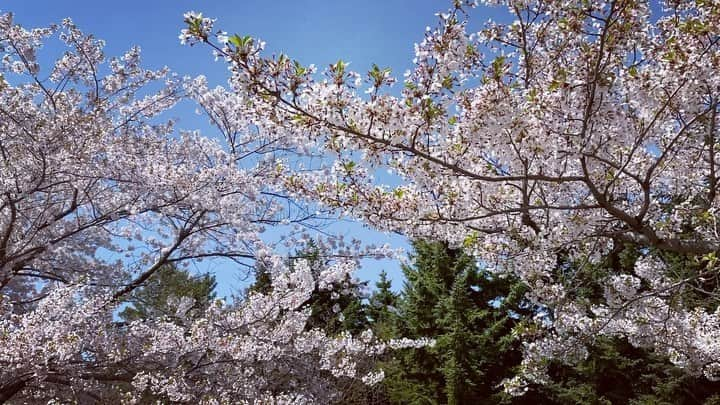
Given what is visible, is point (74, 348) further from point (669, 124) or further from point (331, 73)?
point (669, 124)

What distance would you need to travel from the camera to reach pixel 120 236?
6.63m

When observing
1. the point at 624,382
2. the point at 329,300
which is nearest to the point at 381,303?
the point at 329,300

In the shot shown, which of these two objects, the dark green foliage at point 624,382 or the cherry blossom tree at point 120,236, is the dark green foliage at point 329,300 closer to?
the cherry blossom tree at point 120,236

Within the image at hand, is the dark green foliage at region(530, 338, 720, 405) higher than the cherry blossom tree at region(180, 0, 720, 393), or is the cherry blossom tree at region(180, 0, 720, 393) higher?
the dark green foliage at region(530, 338, 720, 405)

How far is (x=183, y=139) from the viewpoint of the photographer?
6.66 meters

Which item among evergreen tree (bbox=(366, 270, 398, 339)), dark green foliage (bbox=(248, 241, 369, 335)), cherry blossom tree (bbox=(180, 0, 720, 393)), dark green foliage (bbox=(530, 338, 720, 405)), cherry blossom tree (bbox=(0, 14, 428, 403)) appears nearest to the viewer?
cherry blossom tree (bbox=(180, 0, 720, 393))

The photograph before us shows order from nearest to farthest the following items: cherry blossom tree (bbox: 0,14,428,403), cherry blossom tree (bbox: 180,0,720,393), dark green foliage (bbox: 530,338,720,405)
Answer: cherry blossom tree (bbox: 180,0,720,393) → cherry blossom tree (bbox: 0,14,428,403) → dark green foliage (bbox: 530,338,720,405)

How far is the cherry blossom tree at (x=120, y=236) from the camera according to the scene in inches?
193

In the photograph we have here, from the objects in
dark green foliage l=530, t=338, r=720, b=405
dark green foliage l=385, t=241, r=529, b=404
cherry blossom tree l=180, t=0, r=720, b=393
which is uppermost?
dark green foliage l=385, t=241, r=529, b=404

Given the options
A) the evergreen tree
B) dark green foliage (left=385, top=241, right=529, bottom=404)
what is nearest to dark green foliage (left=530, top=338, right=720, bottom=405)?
dark green foliage (left=385, top=241, right=529, bottom=404)

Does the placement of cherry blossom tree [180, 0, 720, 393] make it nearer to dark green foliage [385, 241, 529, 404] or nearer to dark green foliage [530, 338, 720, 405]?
dark green foliage [530, 338, 720, 405]

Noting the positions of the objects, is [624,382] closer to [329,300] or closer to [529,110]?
[329,300]

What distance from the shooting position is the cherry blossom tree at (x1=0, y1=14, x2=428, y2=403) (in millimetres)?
4898

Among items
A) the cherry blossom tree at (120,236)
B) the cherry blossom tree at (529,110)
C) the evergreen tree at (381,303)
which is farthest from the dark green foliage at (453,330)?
the cherry blossom tree at (529,110)
